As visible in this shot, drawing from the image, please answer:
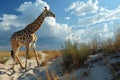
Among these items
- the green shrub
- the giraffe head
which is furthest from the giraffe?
the green shrub

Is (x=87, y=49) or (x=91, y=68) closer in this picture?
(x=91, y=68)

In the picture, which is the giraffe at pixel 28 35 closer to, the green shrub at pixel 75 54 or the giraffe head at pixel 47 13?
the giraffe head at pixel 47 13

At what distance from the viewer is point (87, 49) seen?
467 inches

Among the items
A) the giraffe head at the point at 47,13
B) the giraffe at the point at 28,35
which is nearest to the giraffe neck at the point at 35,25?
the giraffe at the point at 28,35

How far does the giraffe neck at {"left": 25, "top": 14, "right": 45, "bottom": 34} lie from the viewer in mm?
13430

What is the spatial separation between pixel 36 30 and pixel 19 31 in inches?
30.2

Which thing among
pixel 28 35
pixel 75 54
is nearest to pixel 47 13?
pixel 28 35

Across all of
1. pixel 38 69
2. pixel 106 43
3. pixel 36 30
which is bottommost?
pixel 38 69

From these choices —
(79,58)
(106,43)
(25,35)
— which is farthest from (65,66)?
(25,35)

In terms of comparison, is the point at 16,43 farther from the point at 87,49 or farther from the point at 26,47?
the point at 87,49

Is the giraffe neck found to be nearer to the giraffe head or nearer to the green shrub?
the giraffe head

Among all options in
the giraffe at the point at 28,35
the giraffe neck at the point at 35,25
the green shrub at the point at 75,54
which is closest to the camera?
the green shrub at the point at 75,54

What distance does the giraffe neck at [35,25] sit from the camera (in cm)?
1343

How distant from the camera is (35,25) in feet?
44.4
